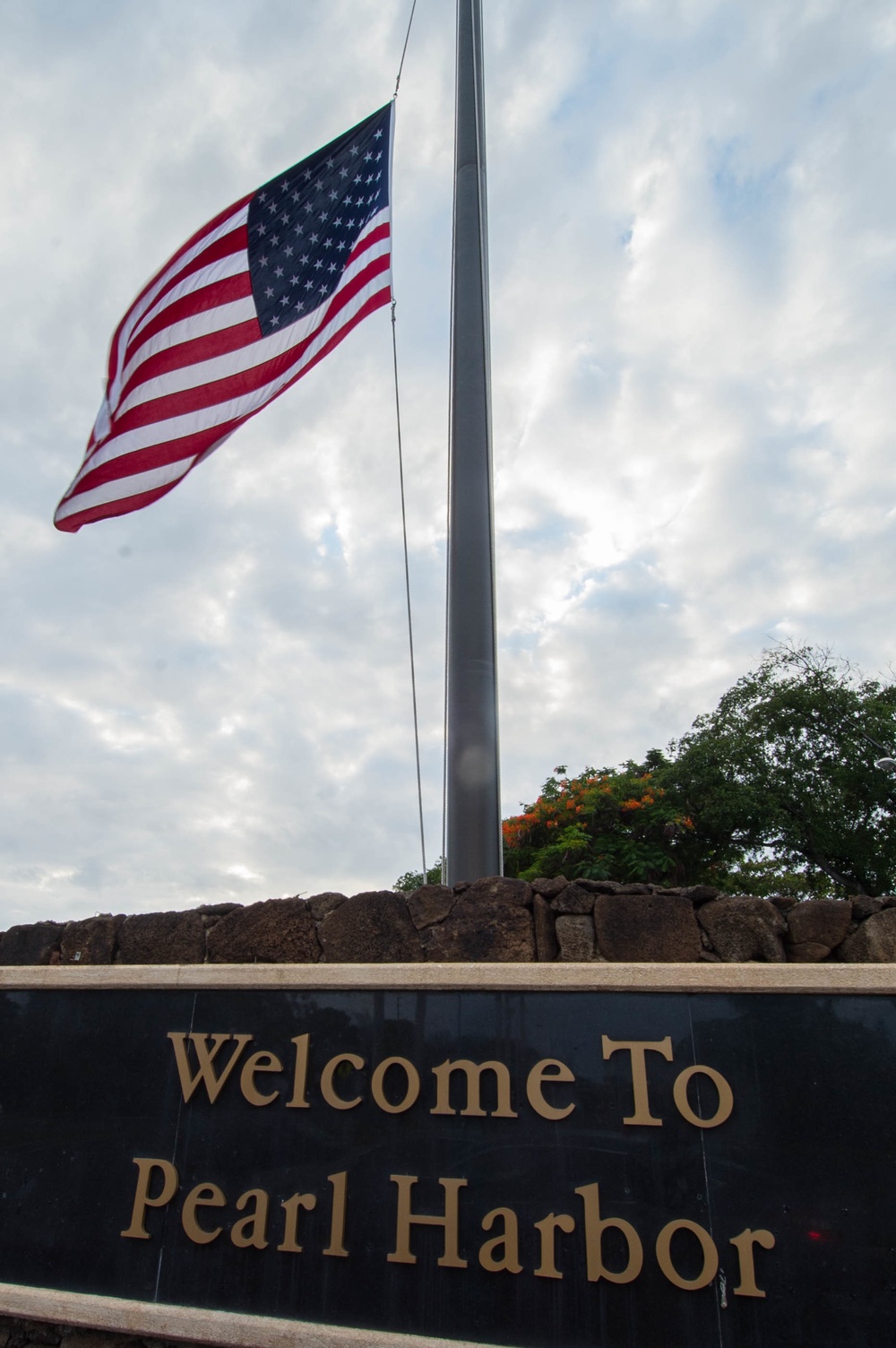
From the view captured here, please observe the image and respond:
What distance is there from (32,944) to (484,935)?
2.50 metres

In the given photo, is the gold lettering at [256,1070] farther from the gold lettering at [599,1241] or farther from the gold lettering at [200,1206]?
the gold lettering at [599,1241]

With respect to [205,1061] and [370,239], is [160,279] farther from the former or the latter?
[205,1061]

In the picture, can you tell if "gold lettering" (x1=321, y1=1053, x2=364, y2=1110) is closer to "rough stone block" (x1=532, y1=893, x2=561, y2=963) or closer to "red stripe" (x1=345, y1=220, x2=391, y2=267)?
"rough stone block" (x1=532, y1=893, x2=561, y2=963)

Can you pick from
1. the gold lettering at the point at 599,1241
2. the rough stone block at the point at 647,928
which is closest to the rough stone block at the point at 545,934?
the rough stone block at the point at 647,928

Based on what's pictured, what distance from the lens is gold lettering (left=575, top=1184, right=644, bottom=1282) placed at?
3.06m

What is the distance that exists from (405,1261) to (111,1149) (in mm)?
1443

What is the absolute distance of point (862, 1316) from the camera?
2883 mm

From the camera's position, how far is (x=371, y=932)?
397 cm

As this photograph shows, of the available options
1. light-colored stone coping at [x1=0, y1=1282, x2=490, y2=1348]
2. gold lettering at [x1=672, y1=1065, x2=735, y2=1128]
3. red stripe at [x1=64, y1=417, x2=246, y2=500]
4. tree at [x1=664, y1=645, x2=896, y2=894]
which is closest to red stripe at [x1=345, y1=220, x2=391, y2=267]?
red stripe at [x1=64, y1=417, x2=246, y2=500]

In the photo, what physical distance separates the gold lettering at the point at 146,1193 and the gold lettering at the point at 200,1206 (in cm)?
9

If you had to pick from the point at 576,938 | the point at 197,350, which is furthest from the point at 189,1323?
the point at 197,350

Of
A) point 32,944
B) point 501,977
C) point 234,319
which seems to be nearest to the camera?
point 501,977

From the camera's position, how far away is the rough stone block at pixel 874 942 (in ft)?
11.2

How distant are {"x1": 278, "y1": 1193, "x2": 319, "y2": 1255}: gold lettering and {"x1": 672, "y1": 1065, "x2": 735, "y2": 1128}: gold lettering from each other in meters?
1.52
